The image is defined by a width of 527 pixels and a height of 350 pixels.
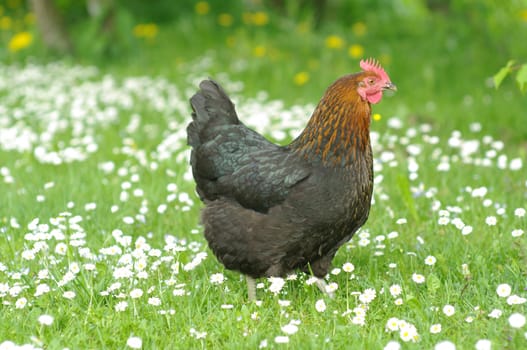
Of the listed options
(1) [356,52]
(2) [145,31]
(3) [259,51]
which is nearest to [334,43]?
(1) [356,52]

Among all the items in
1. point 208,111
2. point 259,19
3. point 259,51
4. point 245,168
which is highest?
point 259,19

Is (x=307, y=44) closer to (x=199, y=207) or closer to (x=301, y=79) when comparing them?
(x=301, y=79)

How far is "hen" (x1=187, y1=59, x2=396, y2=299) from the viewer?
392 centimetres

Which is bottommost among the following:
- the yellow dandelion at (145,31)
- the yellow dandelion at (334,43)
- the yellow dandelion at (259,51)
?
the yellow dandelion at (259,51)

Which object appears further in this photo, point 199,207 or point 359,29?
point 359,29

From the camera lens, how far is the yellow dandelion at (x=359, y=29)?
38.4ft

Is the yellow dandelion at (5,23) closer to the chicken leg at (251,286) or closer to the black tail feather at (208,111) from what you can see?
the black tail feather at (208,111)

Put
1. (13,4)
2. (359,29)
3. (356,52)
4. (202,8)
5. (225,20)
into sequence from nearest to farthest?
(356,52) → (359,29) → (225,20) → (202,8) → (13,4)

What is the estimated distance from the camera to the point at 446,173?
6090 millimetres

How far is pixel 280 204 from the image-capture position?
4020 mm

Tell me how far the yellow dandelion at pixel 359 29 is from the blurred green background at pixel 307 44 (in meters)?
0.03

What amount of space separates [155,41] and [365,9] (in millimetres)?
4378

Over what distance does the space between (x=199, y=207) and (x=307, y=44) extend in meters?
5.90

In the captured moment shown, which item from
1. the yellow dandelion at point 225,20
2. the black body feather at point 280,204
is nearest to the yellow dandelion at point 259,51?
the yellow dandelion at point 225,20
